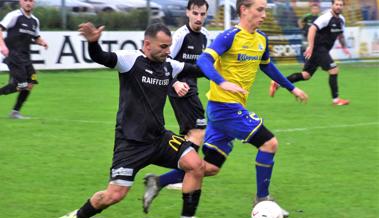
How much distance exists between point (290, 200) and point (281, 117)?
5.58 meters

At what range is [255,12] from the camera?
6.54 meters

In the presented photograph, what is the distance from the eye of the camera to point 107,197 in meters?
5.69

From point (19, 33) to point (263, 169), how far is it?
22.7 feet

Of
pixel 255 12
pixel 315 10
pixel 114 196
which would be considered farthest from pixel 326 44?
pixel 114 196

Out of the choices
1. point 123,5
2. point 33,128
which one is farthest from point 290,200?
point 123,5

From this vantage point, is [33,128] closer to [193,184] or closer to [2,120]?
[2,120]

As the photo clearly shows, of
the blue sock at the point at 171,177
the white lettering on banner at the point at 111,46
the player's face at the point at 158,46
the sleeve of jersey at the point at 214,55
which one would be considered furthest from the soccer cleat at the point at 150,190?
the white lettering on banner at the point at 111,46

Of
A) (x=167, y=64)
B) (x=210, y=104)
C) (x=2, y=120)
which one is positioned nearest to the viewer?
(x=167, y=64)

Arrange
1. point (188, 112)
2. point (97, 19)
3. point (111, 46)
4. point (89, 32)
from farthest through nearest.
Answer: point (97, 19)
point (111, 46)
point (188, 112)
point (89, 32)

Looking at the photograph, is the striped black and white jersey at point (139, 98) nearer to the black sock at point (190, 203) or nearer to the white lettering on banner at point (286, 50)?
the black sock at point (190, 203)

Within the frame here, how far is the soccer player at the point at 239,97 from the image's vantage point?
639cm

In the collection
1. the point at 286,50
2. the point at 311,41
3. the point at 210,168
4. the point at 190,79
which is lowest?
the point at 286,50

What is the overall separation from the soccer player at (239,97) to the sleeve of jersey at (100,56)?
2.85 ft

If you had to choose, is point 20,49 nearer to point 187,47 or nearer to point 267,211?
point 187,47
